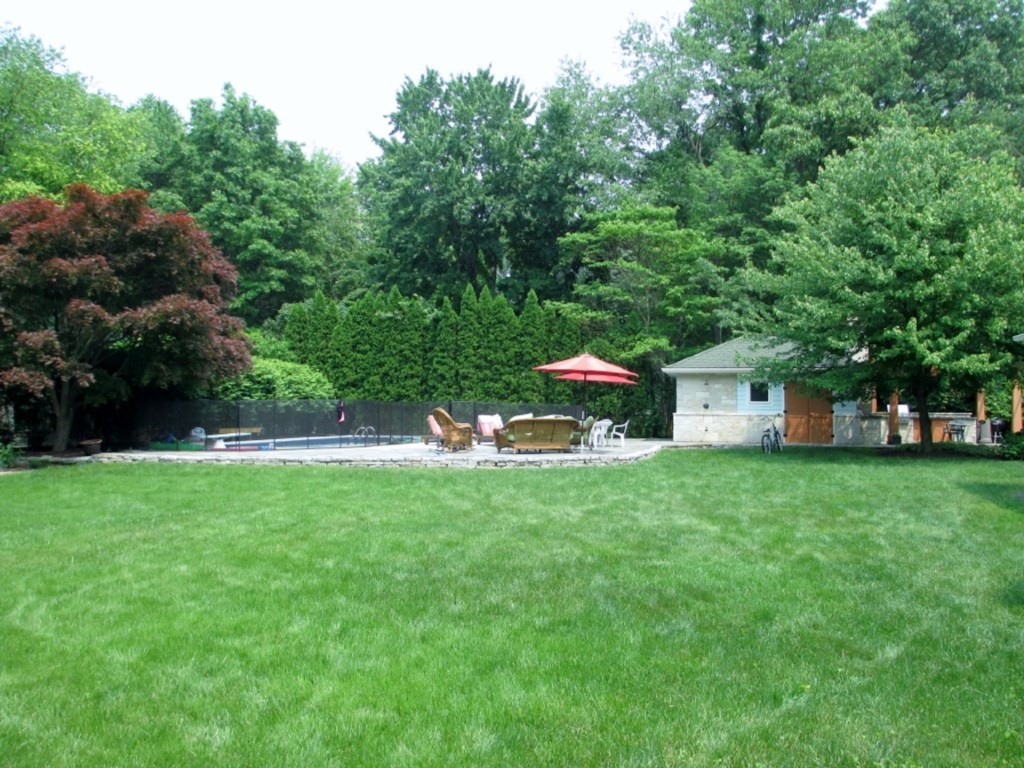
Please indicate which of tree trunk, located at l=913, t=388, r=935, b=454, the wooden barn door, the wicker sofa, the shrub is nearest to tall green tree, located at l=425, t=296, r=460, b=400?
the wicker sofa

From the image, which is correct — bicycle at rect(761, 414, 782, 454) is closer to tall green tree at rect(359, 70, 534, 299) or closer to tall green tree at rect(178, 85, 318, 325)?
tall green tree at rect(359, 70, 534, 299)

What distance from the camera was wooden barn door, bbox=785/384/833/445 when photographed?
24969 mm

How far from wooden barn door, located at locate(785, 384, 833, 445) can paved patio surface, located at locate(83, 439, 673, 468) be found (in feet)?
30.4

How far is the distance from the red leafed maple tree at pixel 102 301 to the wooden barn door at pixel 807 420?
16.3 m

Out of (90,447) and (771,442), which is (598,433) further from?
(90,447)

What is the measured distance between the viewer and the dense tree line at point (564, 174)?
27.2 meters

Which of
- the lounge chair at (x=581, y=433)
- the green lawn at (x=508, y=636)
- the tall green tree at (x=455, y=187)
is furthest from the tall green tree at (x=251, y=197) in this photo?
the green lawn at (x=508, y=636)

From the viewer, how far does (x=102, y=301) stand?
642 inches

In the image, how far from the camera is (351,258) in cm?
3844

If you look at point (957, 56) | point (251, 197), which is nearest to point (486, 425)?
point (251, 197)

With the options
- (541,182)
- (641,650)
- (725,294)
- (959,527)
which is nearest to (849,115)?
(725,294)

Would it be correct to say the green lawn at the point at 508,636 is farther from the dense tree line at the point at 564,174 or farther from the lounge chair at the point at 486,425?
the dense tree line at the point at 564,174

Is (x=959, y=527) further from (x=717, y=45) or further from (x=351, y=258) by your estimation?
(x=351, y=258)

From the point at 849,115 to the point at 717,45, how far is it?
804 cm
